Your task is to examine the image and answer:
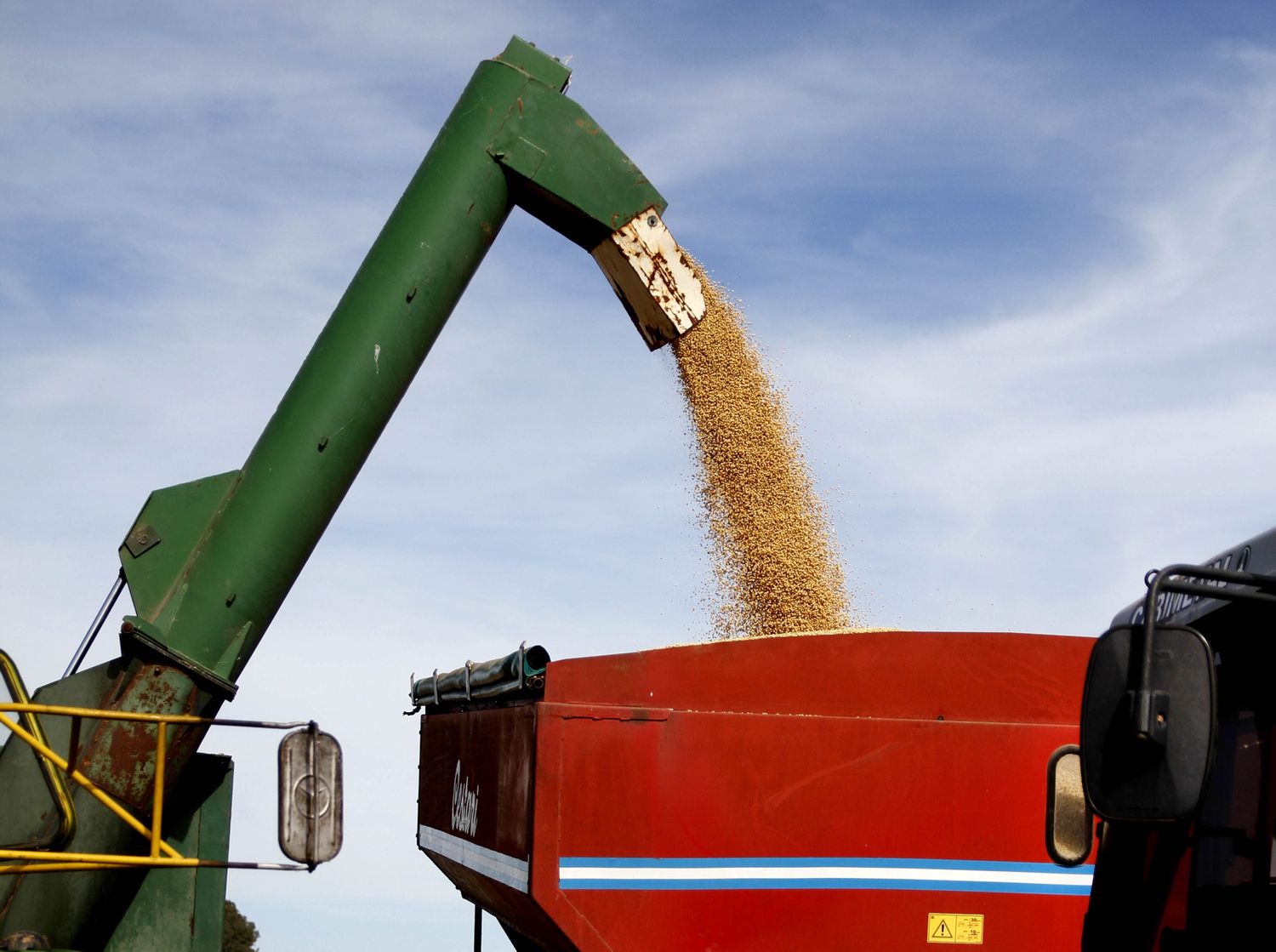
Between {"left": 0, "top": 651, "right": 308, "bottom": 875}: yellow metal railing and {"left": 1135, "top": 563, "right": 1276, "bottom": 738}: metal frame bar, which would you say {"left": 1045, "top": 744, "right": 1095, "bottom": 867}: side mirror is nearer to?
{"left": 1135, "top": 563, "right": 1276, "bottom": 738}: metal frame bar

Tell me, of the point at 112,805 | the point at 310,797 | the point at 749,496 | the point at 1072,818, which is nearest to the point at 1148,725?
the point at 1072,818

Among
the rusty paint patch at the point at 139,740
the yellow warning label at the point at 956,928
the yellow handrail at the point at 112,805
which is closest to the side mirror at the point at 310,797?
the yellow handrail at the point at 112,805

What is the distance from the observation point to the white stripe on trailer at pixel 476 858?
4.43 metres

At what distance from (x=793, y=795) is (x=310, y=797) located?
1932 millimetres

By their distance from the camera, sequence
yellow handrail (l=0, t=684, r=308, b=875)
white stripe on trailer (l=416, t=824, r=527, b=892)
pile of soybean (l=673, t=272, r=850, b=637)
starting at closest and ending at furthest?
1. yellow handrail (l=0, t=684, r=308, b=875)
2. white stripe on trailer (l=416, t=824, r=527, b=892)
3. pile of soybean (l=673, t=272, r=850, b=637)

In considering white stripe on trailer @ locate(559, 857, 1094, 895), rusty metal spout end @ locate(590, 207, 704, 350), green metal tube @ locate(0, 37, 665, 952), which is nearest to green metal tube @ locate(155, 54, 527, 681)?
green metal tube @ locate(0, 37, 665, 952)

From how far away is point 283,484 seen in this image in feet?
13.6

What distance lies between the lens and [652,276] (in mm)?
4871

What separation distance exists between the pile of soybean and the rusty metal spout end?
1.47m

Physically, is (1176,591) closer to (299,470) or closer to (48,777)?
(299,470)

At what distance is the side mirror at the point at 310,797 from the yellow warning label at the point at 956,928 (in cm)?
231

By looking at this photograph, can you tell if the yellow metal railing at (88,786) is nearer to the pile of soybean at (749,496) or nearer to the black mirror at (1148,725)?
the black mirror at (1148,725)

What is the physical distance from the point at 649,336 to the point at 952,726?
1.80 meters

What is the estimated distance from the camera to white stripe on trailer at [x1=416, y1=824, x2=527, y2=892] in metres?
4.43
